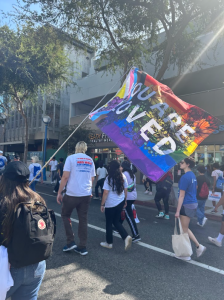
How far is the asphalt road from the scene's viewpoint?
10.1ft

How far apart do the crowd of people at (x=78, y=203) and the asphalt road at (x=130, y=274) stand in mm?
204

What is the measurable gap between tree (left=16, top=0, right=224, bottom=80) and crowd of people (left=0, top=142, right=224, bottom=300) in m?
6.32

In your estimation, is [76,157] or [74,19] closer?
[76,157]

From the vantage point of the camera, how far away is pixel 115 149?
60.4 feet

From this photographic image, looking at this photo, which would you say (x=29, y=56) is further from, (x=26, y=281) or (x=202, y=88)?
(x=26, y=281)

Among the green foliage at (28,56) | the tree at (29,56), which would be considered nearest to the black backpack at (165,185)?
the tree at (29,56)

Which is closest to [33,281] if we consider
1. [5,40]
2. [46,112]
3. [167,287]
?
[167,287]

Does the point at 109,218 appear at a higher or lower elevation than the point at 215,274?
higher

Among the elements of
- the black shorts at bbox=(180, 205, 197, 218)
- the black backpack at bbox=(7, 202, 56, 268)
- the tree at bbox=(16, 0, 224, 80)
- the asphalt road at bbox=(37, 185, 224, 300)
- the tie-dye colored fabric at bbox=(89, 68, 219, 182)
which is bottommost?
the asphalt road at bbox=(37, 185, 224, 300)

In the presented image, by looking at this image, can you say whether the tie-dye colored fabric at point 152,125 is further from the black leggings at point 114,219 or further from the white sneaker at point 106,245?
the white sneaker at point 106,245

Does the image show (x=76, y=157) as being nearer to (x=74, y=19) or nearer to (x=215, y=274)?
(x=215, y=274)

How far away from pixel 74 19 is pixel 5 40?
5.42 m

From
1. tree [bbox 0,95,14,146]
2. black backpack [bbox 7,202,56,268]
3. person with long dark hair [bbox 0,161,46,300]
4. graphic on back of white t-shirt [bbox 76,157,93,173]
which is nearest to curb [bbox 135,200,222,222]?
graphic on back of white t-shirt [bbox 76,157,93,173]

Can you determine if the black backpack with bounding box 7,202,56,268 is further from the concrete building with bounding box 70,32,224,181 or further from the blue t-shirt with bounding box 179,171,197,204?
the concrete building with bounding box 70,32,224,181
